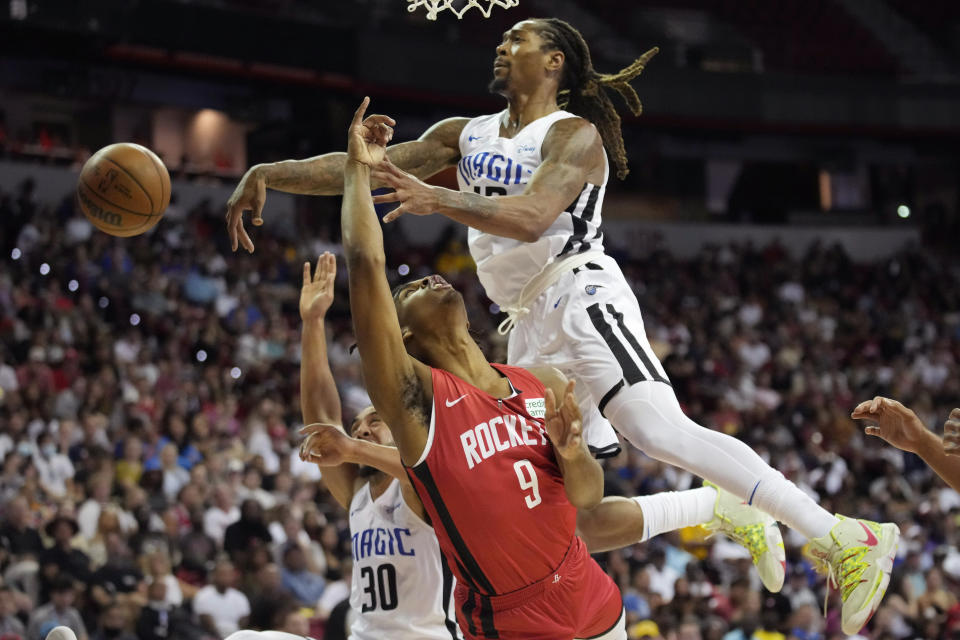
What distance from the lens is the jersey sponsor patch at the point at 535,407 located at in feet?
12.6

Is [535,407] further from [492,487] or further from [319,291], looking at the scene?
[319,291]

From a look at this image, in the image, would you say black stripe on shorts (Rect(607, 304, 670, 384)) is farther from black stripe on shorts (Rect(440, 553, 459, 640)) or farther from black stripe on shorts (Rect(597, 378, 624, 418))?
black stripe on shorts (Rect(440, 553, 459, 640))

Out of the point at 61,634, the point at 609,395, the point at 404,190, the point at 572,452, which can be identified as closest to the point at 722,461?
the point at 609,395

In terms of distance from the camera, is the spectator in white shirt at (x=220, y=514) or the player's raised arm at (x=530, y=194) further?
the spectator in white shirt at (x=220, y=514)

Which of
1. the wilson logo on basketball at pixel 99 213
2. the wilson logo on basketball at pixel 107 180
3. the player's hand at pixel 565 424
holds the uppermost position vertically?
the wilson logo on basketball at pixel 107 180

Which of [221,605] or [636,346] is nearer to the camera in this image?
[636,346]

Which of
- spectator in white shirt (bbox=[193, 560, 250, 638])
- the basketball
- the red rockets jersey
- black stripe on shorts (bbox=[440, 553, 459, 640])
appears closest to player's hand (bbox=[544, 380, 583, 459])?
the red rockets jersey

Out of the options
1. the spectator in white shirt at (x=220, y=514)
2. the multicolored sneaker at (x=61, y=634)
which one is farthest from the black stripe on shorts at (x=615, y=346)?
the spectator in white shirt at (x=220, y=514)

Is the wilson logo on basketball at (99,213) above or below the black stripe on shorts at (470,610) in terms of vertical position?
above

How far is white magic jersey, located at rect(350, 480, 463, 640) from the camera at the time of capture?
500 centimetres

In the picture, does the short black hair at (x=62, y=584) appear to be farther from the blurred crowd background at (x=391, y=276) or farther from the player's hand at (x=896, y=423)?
the player's hand at (x=896, y=423)

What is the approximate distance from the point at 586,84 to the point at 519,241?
0.81m

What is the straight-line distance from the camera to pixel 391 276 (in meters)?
16.1

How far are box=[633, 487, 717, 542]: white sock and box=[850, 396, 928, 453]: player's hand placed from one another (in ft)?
2.94
